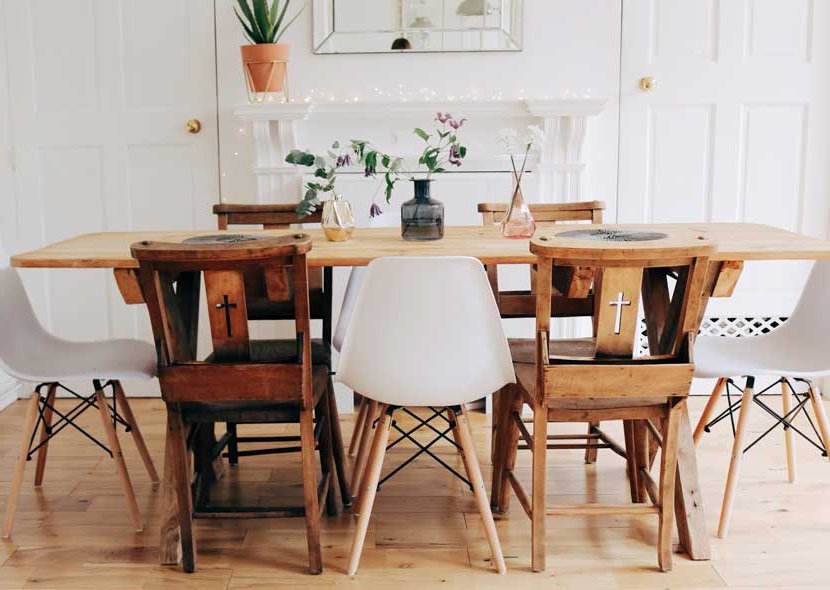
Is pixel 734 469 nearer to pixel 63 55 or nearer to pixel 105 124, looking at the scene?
pixel 105 124

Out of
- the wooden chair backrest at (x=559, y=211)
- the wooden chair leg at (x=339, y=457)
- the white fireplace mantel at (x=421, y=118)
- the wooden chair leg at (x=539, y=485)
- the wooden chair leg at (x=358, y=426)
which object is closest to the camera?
the wooden chair leg at (x=539, y=485)

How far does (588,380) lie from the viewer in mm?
2244

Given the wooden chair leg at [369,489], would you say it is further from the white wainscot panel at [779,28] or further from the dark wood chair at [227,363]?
the white wainscot panel at [779,28]

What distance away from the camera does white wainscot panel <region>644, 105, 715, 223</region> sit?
12.8 feet

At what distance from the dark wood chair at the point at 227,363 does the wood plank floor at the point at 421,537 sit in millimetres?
155

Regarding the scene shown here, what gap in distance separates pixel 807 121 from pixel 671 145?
578 mm

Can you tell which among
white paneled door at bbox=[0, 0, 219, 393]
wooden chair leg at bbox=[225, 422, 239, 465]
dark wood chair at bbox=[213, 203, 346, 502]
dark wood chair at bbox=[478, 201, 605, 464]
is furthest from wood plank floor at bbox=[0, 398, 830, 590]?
white paneled door at bbox=[0, 0, 219, 393]

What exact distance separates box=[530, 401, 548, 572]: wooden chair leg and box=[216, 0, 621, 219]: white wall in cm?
169

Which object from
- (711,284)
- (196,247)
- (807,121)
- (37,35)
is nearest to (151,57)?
(37,35)

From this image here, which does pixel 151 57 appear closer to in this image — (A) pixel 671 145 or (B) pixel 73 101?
(B) pixel 73 101

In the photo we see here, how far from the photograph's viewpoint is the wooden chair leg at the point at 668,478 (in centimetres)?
233

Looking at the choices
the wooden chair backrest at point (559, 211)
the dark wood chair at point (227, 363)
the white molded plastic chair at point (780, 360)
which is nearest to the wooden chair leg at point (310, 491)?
the dark wood chair at point (227, 363)

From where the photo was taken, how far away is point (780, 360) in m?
2.73

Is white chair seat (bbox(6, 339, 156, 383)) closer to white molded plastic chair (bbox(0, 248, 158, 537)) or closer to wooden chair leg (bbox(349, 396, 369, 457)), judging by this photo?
white molded plastic chair (bbox(0, 248, 158, 537))
